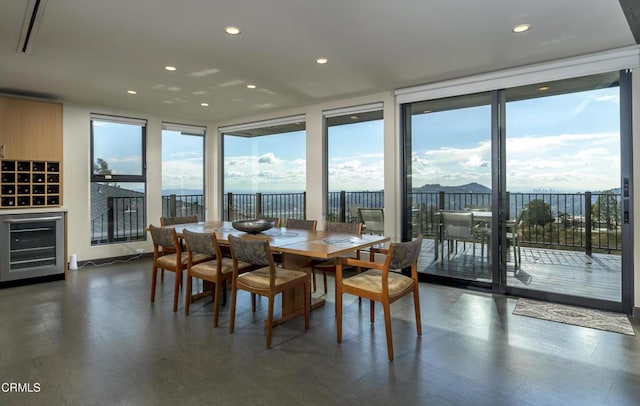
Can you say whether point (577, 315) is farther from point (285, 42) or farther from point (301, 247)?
point (285, 42)

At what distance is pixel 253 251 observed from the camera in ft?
8.85

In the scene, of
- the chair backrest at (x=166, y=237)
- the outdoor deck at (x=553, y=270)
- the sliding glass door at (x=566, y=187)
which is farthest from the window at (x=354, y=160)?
the chair backrest at (x=166, y=237)

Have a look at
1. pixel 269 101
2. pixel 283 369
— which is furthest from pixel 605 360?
pixel 269 101

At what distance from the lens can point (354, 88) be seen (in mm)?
4492

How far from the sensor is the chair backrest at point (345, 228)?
146 inches

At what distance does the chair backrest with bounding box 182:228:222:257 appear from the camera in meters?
3.06

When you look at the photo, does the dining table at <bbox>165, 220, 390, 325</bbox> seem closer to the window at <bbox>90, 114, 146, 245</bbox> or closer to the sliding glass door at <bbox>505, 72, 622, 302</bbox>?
the sliding glass door at <bbox>505, 72, 622, 302</bbox>

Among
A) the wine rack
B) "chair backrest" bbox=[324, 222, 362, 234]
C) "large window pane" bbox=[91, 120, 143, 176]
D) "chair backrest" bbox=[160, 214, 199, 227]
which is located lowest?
"chair backrest" bbox=[324, 222, 362, 234]

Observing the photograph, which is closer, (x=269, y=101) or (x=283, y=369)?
(x=283, y=369)

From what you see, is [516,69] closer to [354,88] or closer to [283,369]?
[354,88]

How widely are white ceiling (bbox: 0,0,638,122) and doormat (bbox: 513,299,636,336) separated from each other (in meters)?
2.46

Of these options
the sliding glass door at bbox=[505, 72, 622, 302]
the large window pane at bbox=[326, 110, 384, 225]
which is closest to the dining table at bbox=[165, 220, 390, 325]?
the large window pane at bbox=[326, 110, 384, 225]

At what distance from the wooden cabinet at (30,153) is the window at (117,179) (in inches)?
28.7

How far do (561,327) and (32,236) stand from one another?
6.03 m
